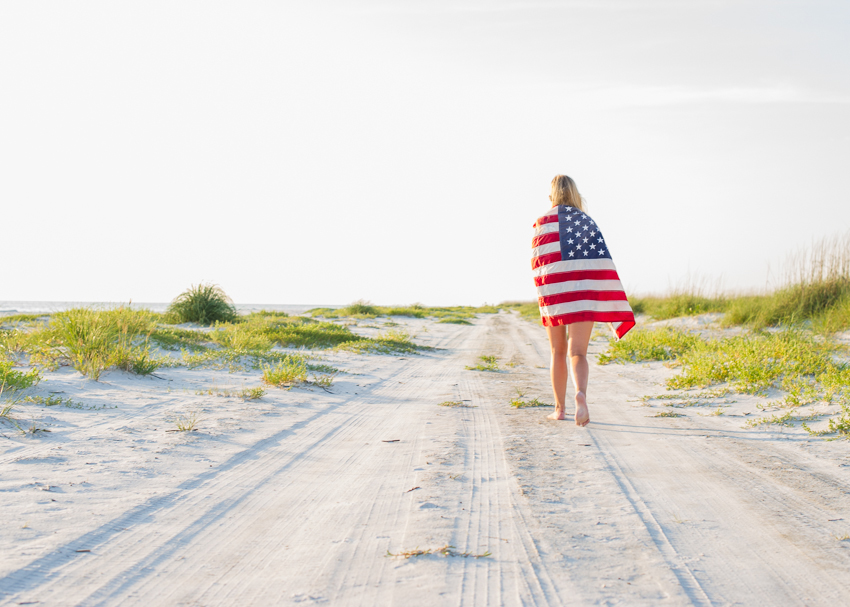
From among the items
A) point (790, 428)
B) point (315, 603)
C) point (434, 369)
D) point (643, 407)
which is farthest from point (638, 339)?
point (315, 603)

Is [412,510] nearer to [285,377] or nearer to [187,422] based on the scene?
[187,422]

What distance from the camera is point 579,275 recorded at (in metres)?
4.50

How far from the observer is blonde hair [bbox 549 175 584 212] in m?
4.65

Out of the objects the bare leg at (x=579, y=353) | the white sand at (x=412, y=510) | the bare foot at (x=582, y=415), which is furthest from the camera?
the bare leg at (x=579, y=353)

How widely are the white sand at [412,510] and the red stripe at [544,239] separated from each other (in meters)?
1.51

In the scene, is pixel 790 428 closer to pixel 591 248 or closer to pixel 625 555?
pixel 591 248

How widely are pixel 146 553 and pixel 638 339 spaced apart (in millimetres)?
9276

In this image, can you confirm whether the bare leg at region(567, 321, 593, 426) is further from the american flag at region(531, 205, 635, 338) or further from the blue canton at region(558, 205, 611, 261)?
the blue canton at region(558, 205, 611, 261)

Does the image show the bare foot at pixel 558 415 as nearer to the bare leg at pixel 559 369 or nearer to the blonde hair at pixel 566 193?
the bare leg at pixel 559 369

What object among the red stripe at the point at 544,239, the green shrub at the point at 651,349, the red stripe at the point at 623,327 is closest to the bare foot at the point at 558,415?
the red stripe at the point at 623,327

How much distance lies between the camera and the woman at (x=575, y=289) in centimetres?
445

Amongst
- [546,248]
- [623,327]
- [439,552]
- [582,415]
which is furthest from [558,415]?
[439,552]

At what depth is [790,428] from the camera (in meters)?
4.16

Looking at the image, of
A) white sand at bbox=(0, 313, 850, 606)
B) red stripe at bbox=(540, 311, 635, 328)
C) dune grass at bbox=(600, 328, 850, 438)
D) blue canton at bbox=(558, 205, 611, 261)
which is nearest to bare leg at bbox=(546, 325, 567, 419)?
red stripe at bbox=(540, 311, 635, 328)
